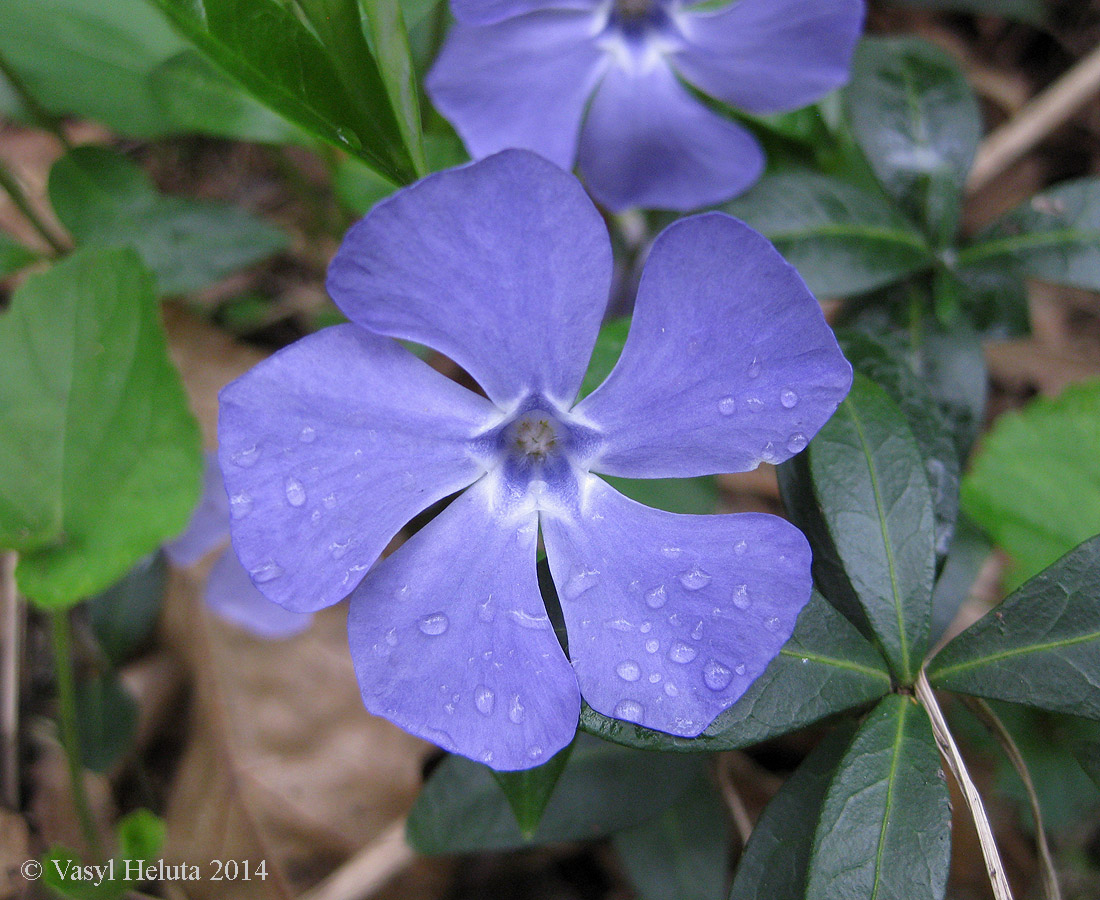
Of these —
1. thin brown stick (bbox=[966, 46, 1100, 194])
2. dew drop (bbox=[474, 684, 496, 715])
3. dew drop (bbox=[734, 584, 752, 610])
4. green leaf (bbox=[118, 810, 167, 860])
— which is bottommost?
green leaf (bbox=[118, 810, 167, 860])

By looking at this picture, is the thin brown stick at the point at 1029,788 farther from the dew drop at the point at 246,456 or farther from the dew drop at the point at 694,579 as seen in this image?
the dew drop at the point at 246,456

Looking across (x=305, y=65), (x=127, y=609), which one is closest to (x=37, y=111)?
(x=127, y=609)

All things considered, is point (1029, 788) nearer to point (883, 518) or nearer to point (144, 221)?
point (883, 518)

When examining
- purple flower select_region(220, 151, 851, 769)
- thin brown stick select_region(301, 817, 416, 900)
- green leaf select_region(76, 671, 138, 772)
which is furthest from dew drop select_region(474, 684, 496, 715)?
green leaf select_region(76, 671, 138, 772)

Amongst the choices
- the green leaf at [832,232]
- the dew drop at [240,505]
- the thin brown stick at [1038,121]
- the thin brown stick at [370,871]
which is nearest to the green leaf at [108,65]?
the green leaf at [832,232]

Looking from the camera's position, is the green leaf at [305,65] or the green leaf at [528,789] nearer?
the green leaf at [305,65]

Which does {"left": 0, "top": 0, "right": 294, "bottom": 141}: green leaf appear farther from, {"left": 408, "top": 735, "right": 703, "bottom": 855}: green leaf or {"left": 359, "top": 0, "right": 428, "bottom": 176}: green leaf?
{"left": 408, "top": 735, "right": 703, "bottom": 855}: green leaf
